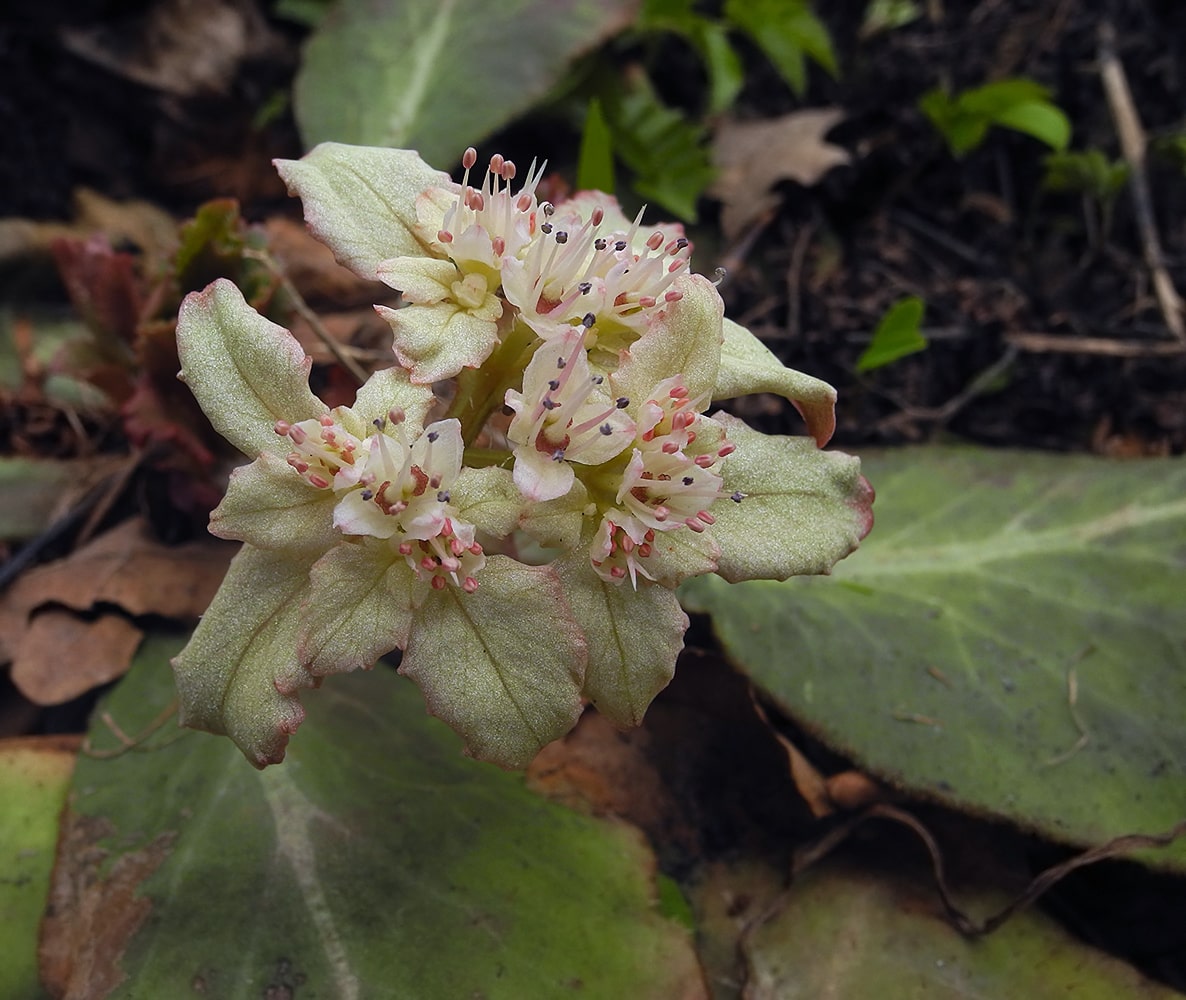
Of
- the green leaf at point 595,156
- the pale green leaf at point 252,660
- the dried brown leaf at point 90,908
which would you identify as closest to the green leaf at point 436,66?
the green leaf at point 595,156

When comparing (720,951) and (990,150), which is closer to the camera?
(720,951)

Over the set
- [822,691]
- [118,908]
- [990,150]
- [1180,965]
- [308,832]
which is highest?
[990,150]

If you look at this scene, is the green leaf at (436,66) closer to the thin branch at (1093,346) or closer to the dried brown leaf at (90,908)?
the thin branch at (1093,346)

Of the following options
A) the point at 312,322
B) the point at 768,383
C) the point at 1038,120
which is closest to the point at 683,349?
the point at 768,383

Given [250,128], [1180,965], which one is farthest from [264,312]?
[1180,965]

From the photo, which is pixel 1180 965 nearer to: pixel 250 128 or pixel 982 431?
pixel 982 431

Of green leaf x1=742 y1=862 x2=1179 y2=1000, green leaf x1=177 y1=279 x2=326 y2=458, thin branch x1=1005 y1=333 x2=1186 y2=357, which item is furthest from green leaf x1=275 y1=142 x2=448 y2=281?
thin branch x1=1005 y1=333 x2=1186 y2=357

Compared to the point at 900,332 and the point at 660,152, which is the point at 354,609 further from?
the point at 660,152
